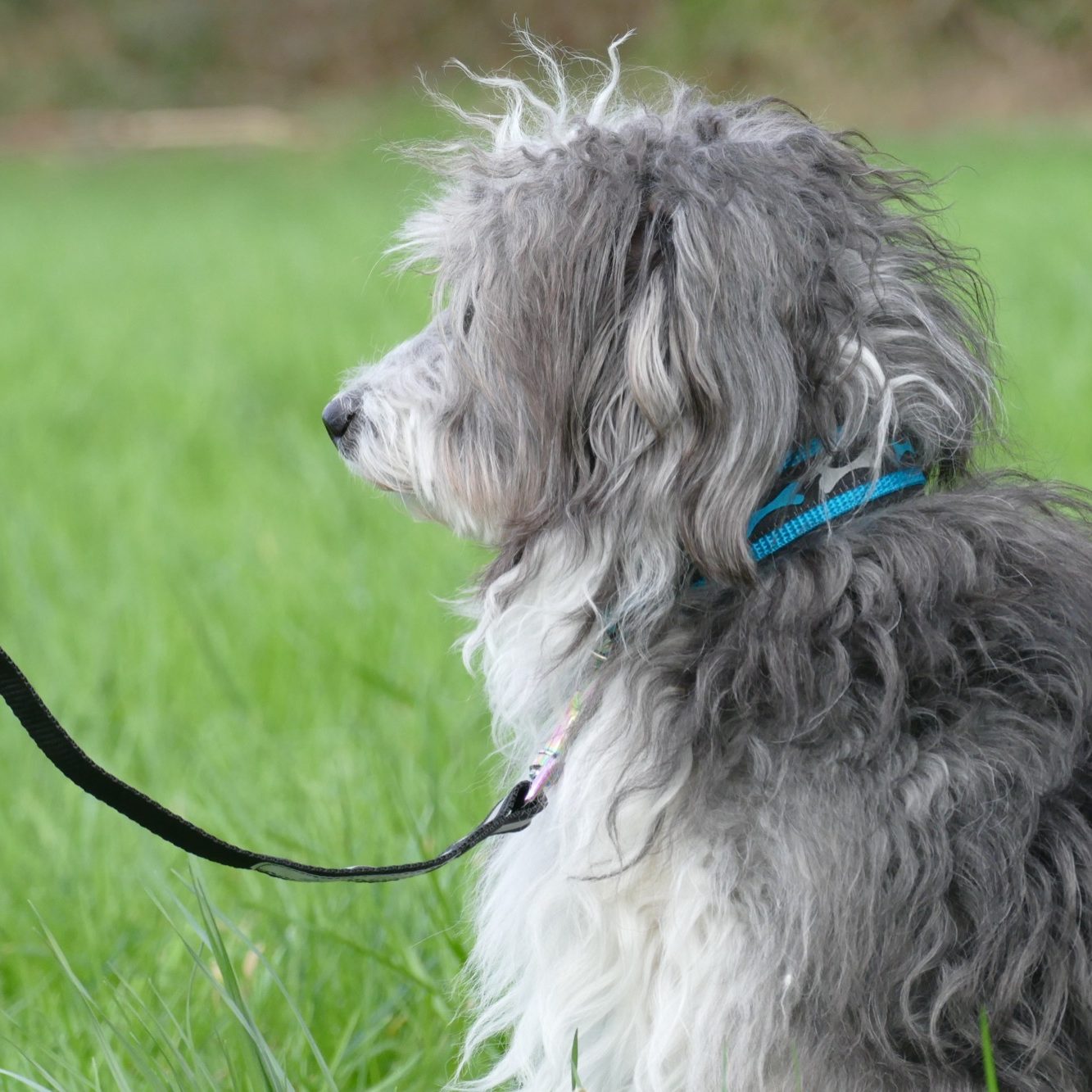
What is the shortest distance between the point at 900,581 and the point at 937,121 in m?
25.3

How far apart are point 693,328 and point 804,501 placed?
0.92 ft

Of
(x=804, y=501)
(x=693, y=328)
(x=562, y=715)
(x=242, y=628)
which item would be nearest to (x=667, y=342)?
(x=693, y=328)

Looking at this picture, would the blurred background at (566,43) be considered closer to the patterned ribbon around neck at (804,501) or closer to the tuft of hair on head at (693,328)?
the tuft of hair on head at (693,328)

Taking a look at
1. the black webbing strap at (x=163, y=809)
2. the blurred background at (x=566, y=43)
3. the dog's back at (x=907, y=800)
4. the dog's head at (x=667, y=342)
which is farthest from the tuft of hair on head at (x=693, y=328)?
the blurred background at (x=566, y=43)

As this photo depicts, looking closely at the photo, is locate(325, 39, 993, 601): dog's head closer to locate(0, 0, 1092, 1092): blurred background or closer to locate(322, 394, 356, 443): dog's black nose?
locate(322, 394, 356, 443): dog's black nose

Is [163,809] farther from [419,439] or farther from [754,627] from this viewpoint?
[754,627]

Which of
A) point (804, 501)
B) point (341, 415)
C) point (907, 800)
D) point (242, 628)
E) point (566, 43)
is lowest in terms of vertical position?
point (907, 800)

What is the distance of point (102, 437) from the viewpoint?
7.34 meters

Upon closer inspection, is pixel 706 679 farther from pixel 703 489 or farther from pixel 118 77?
pixel 118 77

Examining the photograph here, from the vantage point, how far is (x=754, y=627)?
184 cm

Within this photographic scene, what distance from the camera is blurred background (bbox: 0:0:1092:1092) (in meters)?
2.60

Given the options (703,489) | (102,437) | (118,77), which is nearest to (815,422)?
(703,489)

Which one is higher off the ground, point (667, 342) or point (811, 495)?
point (667, 342)

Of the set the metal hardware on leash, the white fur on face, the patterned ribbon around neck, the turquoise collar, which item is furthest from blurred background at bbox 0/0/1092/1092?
the turquoise collar
